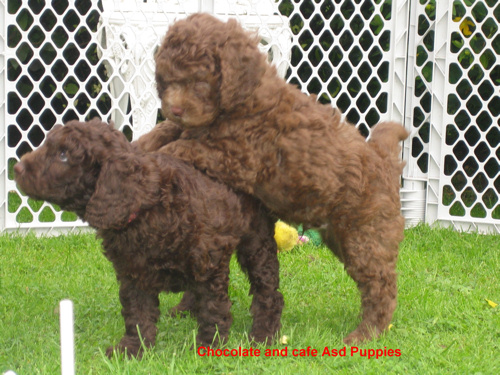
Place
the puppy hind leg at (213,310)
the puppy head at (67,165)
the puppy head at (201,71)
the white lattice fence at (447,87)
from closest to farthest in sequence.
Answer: the puppy head at (67,165) < the puppy head at (201,71) < the puppy hind leg at (213,310) < the white lattice fence at (447,87)

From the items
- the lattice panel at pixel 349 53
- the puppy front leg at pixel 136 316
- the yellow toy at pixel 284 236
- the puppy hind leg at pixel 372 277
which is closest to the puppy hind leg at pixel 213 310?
the puppy front leg at pixel 136 316

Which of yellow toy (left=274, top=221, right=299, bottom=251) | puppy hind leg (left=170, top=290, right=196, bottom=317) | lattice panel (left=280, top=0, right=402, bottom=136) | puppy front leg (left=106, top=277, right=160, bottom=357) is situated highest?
lattice panel (left=280, top=0, right=402, bottom=136)

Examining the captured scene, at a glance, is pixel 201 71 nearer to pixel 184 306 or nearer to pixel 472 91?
pixel 184 306

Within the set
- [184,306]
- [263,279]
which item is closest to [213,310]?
[263,279]

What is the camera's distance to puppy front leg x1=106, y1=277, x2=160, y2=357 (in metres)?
3.28

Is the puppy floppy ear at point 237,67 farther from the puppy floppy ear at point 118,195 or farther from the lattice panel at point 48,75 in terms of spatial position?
the lattice panel at point 48,75

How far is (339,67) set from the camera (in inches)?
263

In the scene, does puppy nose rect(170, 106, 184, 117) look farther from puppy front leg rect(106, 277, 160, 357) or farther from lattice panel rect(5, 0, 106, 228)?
lattice panel rect(5, 0, 106, 228)

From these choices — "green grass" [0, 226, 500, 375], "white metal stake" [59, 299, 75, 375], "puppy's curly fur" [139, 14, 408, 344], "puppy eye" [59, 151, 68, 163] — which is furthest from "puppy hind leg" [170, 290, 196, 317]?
"white metal stake" [59, 299, 75, 375]

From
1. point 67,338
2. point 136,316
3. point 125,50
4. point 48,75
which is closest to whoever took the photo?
point 67,338

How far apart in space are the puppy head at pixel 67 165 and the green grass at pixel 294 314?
0.84m

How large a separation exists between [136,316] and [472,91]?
4.68m

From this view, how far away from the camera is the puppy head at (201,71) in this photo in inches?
120

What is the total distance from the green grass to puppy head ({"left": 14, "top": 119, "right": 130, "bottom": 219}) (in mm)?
843
